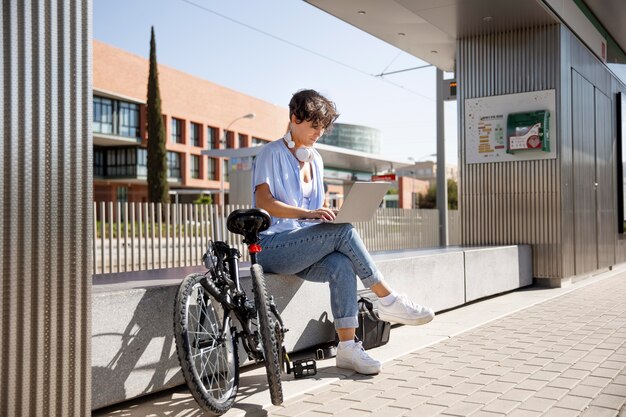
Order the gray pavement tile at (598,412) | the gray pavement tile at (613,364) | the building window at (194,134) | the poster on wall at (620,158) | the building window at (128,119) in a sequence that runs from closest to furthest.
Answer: the gray pavement tile at (598,412)
the gray pavement tile at (613,364)
the poster on wall at (620,158)
the building window at (128,119)
the building window at (194,134)

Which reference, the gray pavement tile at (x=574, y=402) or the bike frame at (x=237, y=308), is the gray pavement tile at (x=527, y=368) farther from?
the bike frame at (x=237, y=308)

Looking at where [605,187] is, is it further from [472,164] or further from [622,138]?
[472,164]

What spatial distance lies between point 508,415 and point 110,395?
1.89 m

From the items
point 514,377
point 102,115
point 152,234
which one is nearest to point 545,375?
point 514,377

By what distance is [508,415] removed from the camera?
3221mm

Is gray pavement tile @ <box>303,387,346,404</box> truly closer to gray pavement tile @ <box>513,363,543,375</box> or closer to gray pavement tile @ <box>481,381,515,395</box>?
gray pavement tile @ <box>481,381,515,395</box>

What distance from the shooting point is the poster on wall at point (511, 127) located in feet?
29.7

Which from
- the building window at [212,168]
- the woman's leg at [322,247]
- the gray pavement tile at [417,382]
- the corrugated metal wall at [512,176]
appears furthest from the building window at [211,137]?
the gray pavement tile at [417,382]

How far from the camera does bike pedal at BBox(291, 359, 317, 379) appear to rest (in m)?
4.05

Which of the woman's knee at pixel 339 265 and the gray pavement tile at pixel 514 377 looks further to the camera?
the woman's knee at pixel 339 265

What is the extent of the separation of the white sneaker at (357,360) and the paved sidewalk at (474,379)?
2.0 inches

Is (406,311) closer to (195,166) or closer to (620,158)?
(620,158)

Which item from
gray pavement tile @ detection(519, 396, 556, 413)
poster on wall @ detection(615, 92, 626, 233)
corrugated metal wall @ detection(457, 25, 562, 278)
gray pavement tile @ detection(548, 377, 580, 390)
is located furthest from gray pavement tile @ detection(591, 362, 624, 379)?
poster on wall @ detection(615, 92, 626, 233)

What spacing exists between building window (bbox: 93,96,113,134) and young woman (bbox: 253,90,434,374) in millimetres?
40792
